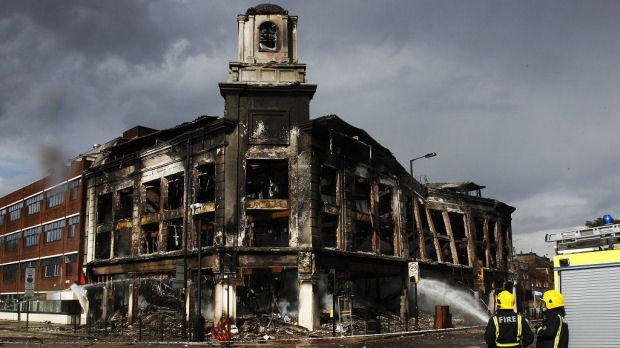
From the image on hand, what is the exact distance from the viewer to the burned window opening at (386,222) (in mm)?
41625

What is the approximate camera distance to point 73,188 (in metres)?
48.7

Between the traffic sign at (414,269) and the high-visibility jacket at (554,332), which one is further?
the traffic sign at (414,269)

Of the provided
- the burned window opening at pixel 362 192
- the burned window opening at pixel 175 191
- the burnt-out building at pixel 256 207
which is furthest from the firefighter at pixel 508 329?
the burned window opening at pixel 175 191

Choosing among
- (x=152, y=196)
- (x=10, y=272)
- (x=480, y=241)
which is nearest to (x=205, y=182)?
(x=152, y=196)

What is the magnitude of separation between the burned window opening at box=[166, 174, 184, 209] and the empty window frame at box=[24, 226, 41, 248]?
1999 centimetres

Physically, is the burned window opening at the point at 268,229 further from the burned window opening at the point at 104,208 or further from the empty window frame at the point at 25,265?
the empty window frame at the point at 25,265

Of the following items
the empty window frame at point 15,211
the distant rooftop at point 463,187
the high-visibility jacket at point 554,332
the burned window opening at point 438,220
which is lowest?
the high-visibility jacket at point 554,332

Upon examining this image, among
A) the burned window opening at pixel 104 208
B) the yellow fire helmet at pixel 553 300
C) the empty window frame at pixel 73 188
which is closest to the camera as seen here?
the yellow fire helmet at pixel 553 300

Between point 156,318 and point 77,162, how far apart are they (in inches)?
722

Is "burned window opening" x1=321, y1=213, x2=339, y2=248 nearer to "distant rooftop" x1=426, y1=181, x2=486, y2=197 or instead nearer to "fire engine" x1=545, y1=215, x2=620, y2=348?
"distant rooftop" x1=426, y1=181, x2=486, y2=197

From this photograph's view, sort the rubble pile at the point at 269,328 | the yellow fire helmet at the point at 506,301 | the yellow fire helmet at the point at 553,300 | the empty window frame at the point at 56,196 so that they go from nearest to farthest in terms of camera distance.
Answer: the yellow fire helmet at the point at 506,301
the yellow fire helmet at the point at 553,300
the rubble pile at the point at 269,328
the empty window frame at the point at 56,196

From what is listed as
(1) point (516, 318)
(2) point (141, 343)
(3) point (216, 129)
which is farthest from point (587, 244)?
(3) point (216, 129)

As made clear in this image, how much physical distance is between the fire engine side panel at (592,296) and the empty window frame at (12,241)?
197ft

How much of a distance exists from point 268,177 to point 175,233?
24.0ft
